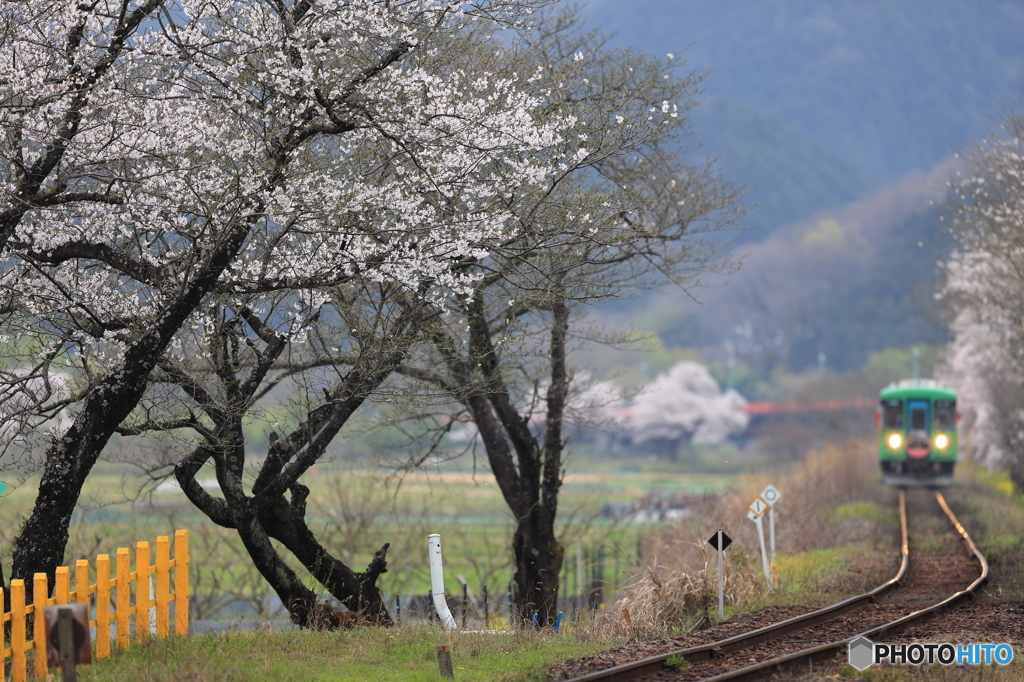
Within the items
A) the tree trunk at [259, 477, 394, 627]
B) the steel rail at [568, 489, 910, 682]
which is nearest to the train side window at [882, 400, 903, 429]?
the steel rail at [568, 489, 910, 682]

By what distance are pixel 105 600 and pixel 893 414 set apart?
27.8 metres

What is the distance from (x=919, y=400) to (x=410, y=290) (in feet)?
81.5

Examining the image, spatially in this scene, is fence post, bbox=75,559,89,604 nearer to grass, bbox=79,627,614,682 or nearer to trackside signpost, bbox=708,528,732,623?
grass, bbox=79,627,614,682

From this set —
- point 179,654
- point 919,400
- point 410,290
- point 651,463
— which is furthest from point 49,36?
point 651,463

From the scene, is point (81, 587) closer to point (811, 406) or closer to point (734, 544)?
point (734, 544)

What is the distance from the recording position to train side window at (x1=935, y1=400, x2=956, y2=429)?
3166cm

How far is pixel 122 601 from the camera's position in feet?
29.7

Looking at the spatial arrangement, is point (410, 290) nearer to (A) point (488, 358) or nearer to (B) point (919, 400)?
(A) point (488, 358)

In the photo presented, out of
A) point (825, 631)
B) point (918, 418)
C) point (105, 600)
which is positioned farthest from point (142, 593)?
point (918, 418)

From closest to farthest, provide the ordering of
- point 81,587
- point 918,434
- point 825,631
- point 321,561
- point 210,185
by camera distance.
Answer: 1. point 81,587
2. point 210,185
3. point 825,631
4. point 321,561
5. point 918,434

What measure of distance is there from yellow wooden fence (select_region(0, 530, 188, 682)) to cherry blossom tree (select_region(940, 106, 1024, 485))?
15.2 metres

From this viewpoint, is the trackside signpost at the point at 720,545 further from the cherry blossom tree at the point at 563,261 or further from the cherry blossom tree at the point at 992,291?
the cherry blossom tree at the point at 992,291

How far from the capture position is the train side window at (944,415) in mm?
31656

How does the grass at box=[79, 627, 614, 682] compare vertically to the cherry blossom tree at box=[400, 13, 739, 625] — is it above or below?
below
